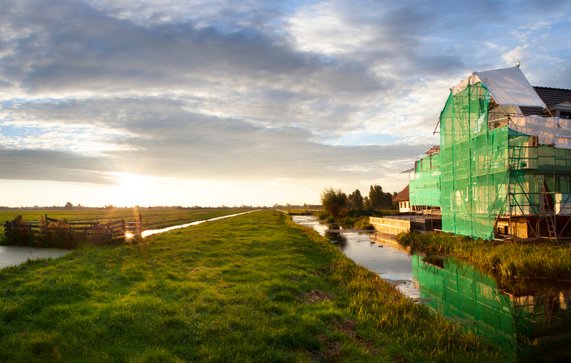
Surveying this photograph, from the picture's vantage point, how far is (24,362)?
23.1ft

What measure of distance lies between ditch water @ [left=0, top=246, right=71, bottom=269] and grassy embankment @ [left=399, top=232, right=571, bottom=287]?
67.3 feet

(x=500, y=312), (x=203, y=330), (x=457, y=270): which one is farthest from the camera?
(x=457, y=270)

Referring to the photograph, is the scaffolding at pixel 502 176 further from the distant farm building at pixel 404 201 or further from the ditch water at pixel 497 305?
the distant farm building at pixel 404 201

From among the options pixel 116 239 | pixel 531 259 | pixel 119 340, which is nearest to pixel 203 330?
pixel 119 340

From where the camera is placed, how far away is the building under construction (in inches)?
923

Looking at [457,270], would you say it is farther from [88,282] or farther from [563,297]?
[88,282]

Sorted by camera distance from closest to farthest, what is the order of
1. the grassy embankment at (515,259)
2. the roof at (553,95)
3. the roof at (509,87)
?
the grassy embankment at (515,259)
the roof at (509,87)
the roof at (553,95)

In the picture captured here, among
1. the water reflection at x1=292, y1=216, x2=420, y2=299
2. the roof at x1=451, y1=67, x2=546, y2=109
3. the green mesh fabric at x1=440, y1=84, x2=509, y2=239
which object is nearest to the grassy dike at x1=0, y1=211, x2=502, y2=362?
the water reflection at x1=292, y1=216, x2=420, y2=299

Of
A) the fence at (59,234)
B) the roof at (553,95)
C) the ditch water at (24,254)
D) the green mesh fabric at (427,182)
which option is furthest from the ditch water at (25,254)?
the green mesh fabric at (427,182)

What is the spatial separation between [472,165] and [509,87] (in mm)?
5524

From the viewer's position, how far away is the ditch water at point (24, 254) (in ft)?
61.6

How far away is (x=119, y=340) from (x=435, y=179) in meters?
39.2

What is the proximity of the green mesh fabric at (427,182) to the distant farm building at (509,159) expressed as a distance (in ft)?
37.3

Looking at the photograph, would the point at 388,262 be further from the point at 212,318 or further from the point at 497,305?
the point at 212,318
